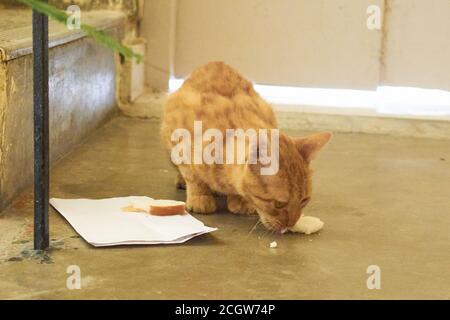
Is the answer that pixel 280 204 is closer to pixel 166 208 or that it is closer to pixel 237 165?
pixel 237 165

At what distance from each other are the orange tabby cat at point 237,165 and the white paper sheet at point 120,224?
0.44 ft

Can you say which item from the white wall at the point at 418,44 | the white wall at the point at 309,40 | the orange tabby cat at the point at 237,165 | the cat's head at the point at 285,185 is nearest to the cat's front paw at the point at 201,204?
the orange tabby cat at the point at 237,165

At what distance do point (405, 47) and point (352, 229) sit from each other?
1.72 m

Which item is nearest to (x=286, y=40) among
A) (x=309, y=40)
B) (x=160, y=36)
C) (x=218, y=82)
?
(x=309, y=40)

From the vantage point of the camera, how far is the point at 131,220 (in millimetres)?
2312

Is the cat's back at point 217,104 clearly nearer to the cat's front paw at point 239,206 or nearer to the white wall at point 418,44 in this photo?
the cat's front paw at point 239,206

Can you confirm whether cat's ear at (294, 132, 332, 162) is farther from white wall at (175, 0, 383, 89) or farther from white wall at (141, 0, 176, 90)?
white wall at (141, 0, 176, 90)

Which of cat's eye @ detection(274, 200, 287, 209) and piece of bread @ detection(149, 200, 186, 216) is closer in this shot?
cat's eye @ detection(274, 200, 287, 209)

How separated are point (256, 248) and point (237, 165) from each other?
242mm

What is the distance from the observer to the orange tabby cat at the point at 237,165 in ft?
7.28

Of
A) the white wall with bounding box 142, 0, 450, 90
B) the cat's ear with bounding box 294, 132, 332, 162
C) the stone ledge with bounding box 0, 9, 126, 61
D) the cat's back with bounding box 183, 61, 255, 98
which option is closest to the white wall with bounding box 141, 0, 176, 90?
the white wall with bounding box 142, 0, 450, 90

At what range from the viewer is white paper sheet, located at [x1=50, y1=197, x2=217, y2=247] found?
2172 millimetres

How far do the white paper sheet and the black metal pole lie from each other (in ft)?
0.60
